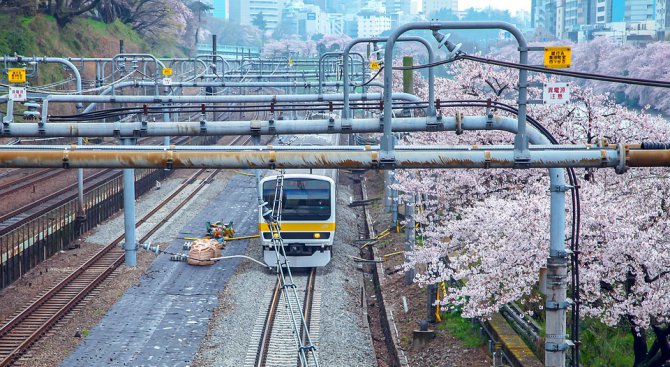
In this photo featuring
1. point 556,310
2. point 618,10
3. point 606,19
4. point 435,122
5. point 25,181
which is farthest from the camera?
point 606,19

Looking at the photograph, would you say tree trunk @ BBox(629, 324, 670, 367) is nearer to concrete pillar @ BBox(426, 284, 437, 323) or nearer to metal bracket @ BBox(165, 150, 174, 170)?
concrete pillar @ BBox(426, 284, 437, 323)

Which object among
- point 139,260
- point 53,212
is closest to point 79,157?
point 139,260

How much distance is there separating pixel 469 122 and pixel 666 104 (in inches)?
1291

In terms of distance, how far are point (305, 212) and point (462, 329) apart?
186 inches

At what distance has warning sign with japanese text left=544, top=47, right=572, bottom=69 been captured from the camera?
732 centimetres

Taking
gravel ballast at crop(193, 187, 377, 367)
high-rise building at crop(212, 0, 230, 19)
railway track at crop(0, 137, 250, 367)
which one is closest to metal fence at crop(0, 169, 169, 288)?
railway track at crop(0, 137, 250, 367)

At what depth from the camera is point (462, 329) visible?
14.5m

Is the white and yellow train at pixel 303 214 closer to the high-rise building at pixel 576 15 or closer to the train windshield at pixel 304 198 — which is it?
the train windshield at pixel 304 198

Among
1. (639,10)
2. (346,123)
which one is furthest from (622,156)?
(639,10)

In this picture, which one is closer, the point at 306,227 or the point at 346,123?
the point at 346,123

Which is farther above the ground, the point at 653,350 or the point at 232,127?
the point at 232,127

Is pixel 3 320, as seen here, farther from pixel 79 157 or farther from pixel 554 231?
pixel 554 231

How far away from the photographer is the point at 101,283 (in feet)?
55.4

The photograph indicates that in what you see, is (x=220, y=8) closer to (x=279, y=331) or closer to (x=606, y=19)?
(x=606, y=19)
